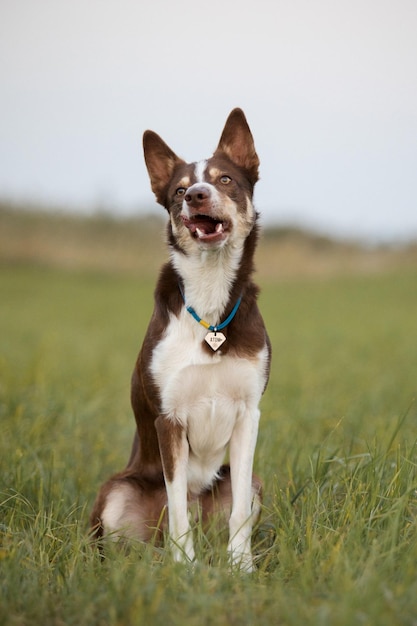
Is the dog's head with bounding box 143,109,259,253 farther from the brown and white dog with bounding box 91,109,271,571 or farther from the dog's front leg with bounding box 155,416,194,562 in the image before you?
the dog's front leg with bounding box 155,416,194,562

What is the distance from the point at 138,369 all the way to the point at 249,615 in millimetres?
1600

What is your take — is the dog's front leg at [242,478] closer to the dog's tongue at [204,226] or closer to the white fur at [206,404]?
the white fur at [206,404]

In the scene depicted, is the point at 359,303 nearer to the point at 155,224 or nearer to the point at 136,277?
the point at 136,277

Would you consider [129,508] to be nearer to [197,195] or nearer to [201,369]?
[201,369]

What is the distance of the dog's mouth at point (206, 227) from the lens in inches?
142

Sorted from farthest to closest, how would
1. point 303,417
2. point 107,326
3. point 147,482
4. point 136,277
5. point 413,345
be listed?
point 136,277, point 107,326, point 413,345, point 303,417, point 147,482

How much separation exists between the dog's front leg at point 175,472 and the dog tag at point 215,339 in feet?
1.39

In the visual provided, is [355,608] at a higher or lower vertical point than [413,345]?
higher

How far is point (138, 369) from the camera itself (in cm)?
385

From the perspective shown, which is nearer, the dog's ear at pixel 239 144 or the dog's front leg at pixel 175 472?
the dog's front leg at pixel 175 472

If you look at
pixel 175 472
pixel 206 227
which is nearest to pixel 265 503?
pixel 175 472

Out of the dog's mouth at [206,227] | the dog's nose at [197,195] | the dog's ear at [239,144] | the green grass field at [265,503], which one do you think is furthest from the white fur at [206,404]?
the dog's ear at [239,144]

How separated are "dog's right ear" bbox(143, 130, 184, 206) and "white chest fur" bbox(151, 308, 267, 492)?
775mm

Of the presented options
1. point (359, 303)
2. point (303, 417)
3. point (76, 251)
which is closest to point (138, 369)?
point (303, 417)
